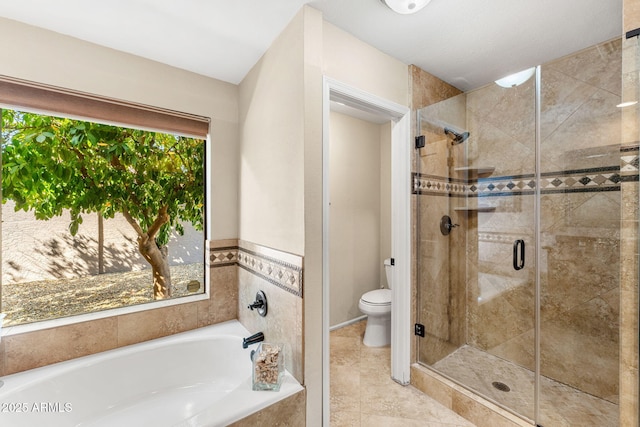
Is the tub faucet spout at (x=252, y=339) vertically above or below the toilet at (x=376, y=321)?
above

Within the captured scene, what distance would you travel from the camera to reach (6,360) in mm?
1454

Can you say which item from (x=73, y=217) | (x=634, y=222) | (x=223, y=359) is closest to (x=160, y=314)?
(x=223, y=359)

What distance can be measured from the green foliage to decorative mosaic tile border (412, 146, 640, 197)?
5.90ft

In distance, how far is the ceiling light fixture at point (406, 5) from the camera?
1312 millimetres

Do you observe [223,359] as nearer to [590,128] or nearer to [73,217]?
[73,217]

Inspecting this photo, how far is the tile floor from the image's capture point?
164 cm

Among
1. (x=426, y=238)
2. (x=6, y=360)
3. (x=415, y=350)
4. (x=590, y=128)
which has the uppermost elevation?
(x=590, y=128)

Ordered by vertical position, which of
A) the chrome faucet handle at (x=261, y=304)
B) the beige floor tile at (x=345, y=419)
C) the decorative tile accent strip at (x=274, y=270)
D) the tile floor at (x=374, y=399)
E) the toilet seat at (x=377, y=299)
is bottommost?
the beige floor tile at (x=345, y=419)

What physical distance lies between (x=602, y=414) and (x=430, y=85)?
238 centimetres

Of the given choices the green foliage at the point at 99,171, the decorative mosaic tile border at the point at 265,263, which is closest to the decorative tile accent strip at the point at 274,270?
the decorative mosaic tile border at the point at 265,263

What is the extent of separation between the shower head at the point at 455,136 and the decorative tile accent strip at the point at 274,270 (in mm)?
1626

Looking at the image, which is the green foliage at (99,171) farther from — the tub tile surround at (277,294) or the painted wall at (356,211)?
the painted wall at (356,211)

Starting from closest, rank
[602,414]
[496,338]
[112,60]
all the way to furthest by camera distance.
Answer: [602,414] < [112,60] < [496,338]

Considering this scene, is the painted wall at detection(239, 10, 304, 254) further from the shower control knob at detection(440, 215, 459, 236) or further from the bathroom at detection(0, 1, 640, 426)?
the shower control knob at detection(440, 215, 459, 236)
